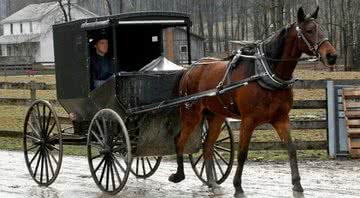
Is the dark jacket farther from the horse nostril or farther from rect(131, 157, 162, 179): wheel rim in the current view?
the horse nostril

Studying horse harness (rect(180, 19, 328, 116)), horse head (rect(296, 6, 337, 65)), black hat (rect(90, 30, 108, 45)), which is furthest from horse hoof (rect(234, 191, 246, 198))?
black hat (rect(90, 30, 108, 45))

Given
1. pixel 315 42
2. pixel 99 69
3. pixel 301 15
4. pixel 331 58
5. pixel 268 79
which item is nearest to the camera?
pixel 331 58

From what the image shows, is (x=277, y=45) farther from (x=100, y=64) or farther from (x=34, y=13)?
(x=34, y=13)

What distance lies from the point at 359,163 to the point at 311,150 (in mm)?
1684

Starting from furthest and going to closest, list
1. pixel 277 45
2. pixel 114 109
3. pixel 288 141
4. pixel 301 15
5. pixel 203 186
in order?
1. pixel 203 186
2. pixel 114 109
3. pixel 288 141
4. pixel 277 45
5. pixel 301 15

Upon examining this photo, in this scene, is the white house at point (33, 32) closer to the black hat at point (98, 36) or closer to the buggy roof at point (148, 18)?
the black hat at point (98, 36)

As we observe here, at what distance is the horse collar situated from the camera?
8195 mm

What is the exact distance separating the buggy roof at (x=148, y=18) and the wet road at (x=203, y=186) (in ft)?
7.94

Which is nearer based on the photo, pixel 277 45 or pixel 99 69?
pixel 277 45

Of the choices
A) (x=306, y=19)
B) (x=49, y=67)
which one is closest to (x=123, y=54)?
(x=306, y=19)

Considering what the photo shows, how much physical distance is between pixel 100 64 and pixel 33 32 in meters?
82.8

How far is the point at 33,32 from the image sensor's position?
297 feet

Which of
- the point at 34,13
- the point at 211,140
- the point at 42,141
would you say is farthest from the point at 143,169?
the point at 34,13

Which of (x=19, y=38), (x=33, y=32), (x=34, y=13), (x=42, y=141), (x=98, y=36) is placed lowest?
(x=42, y=141)
